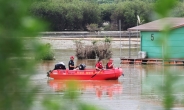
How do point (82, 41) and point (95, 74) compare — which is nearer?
point (95, 74)

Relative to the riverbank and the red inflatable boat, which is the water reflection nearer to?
the red inflatable boat

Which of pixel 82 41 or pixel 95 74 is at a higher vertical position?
pixel 82 41

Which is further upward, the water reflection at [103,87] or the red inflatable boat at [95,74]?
the red inflatable boat at [95,74]

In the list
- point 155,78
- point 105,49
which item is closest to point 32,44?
point 155,78

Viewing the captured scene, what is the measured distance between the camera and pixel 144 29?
1394 inches

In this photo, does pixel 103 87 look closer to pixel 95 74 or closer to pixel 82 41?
pixel 95 74

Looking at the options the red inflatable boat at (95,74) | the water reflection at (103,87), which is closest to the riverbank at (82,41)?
the red inflatable boat at (95,74)

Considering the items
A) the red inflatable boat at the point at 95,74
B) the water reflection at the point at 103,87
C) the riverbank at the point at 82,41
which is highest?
the riverbank at the point at 82,41

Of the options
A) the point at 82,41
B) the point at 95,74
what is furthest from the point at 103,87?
the point at 82,41

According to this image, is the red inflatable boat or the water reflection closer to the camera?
the water reflection

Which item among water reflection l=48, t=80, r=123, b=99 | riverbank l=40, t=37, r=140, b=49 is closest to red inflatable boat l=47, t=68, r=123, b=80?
water reflection l=48, t=80, r=123, b=99

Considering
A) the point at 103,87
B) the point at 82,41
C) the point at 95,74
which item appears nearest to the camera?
the point at 103,87

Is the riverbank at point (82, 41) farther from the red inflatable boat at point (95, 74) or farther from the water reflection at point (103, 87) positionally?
the water reflection at point (103, 87)

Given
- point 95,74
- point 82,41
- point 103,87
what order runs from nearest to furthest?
point 103,87, point 95,74, point 82,41
